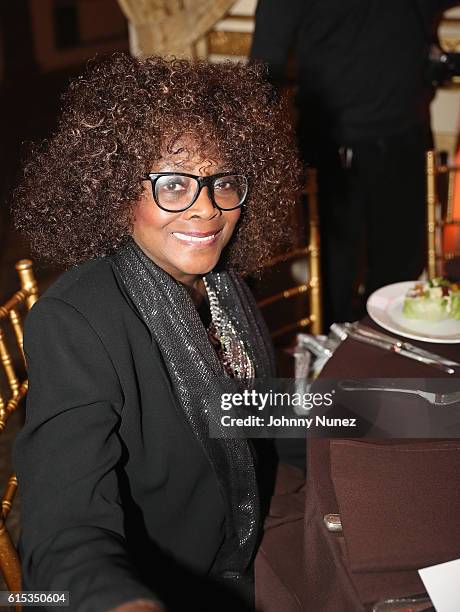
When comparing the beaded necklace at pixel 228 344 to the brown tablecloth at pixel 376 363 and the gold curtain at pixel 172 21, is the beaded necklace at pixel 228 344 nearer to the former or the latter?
the brown tablecloth at pixel 376 363

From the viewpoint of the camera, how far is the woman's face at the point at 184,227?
130 cm

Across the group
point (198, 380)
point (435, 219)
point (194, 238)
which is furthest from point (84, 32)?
point (198, 380)

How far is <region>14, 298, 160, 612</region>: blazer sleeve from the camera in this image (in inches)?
36.8

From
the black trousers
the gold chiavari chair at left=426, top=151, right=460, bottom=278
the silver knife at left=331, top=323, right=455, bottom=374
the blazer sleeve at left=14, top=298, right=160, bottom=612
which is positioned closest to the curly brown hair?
the blazer sleeve at left=14, top=298, right=160, bottom=612

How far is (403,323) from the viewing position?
1664 millimetres

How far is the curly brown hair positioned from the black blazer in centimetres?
12

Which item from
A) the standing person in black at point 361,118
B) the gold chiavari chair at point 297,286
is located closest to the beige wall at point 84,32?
the gold chiavari chair at point 297,286

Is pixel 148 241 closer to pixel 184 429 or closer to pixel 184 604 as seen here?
pixel 184 429

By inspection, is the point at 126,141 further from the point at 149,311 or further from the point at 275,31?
the point at 275,31

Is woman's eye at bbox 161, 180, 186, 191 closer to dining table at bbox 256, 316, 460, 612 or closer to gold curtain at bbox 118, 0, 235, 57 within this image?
dining table at bbox 256, 316, 460, 612

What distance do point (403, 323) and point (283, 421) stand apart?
404mm

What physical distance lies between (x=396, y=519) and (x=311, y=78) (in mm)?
2178

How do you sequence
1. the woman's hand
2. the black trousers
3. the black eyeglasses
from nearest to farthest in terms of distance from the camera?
1. the woman's hand
2. the black eyeglasses
3. the black trousers

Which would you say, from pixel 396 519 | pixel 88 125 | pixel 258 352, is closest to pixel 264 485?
pixel 258 352
